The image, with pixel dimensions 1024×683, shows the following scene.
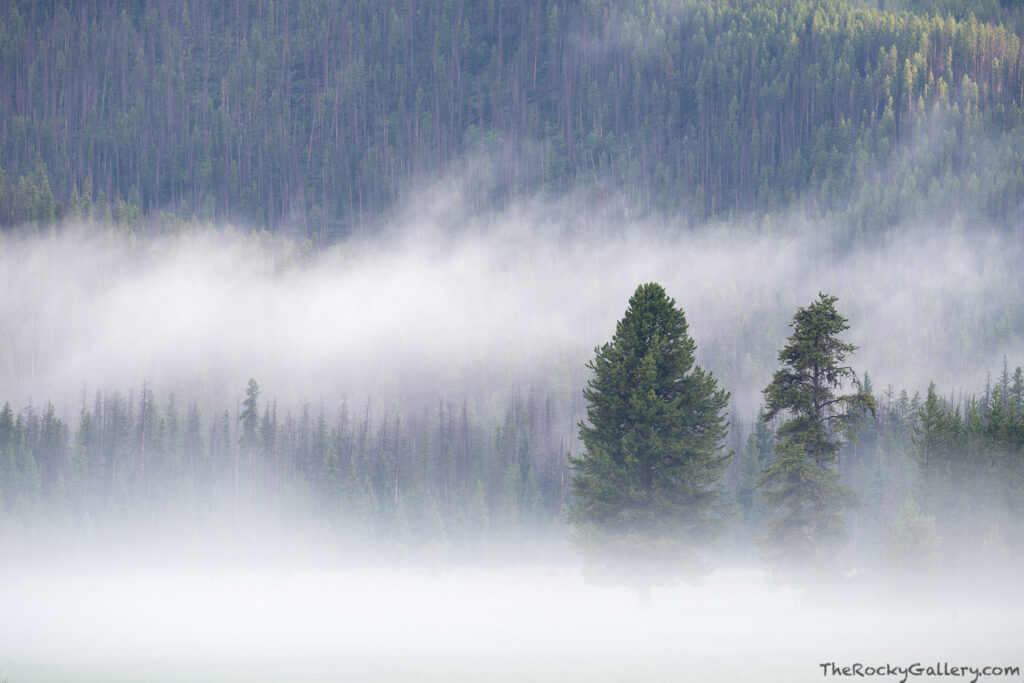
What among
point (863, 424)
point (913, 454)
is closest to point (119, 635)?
point (863, 424)

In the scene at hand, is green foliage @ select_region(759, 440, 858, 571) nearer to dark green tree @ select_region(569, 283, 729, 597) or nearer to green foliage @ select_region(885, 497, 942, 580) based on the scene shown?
dark green tree @ select_region(569, 283, 729, 597)

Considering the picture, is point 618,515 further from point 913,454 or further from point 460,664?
point 913,454

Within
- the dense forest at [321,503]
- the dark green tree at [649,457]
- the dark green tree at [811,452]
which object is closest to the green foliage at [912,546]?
the dark green tree at [811,452]

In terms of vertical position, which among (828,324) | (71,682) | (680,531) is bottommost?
(71,682)

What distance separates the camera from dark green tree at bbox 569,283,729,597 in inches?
1905

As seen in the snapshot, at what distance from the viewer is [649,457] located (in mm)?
48938

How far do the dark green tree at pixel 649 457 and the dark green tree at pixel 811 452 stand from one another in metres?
2.42

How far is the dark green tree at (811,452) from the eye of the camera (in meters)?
48.4

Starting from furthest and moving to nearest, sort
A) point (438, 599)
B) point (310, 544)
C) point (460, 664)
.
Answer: point (310, 544)
point (438, 599)
point (460, 664)

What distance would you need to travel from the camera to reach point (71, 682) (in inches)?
1417

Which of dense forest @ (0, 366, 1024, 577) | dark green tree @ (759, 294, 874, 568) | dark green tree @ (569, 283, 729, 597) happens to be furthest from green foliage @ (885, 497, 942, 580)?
dense forest @ (0, 366, 1024, 577)

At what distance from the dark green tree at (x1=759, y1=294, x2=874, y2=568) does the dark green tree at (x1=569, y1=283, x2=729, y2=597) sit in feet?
7.93

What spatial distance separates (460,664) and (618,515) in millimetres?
12680

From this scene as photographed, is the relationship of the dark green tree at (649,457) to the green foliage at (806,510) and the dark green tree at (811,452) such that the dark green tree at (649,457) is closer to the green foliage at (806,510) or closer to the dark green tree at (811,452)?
the green foliage at (806,510)
